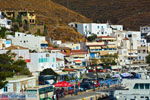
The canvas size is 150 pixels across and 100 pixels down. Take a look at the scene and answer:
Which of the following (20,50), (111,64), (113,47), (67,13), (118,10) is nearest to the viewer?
(20,50)

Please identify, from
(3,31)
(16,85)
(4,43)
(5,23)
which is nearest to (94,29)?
(5,23)

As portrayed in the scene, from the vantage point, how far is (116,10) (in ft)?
529

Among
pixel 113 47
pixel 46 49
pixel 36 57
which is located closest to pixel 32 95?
pixel 36 57

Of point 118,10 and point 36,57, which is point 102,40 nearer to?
point 36,57

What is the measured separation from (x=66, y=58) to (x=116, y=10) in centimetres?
9429

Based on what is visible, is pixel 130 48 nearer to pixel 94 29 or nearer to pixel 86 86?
pixel 94 29

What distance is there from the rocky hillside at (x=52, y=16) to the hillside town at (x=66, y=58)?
104 inches

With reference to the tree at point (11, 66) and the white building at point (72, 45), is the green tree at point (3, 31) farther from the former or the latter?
the tree at point (11, 66)

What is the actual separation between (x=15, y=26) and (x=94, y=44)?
37.7 ft

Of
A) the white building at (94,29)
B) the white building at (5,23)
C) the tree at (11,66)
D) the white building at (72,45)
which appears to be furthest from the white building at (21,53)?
the white building at (94,29)

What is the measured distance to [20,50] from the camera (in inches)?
2279

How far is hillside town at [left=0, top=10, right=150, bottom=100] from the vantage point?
4750 centimetres

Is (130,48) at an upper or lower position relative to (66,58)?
upper

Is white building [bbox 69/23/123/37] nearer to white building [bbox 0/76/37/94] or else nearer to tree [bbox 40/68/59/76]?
tree [bbox 40/68/59/76]
